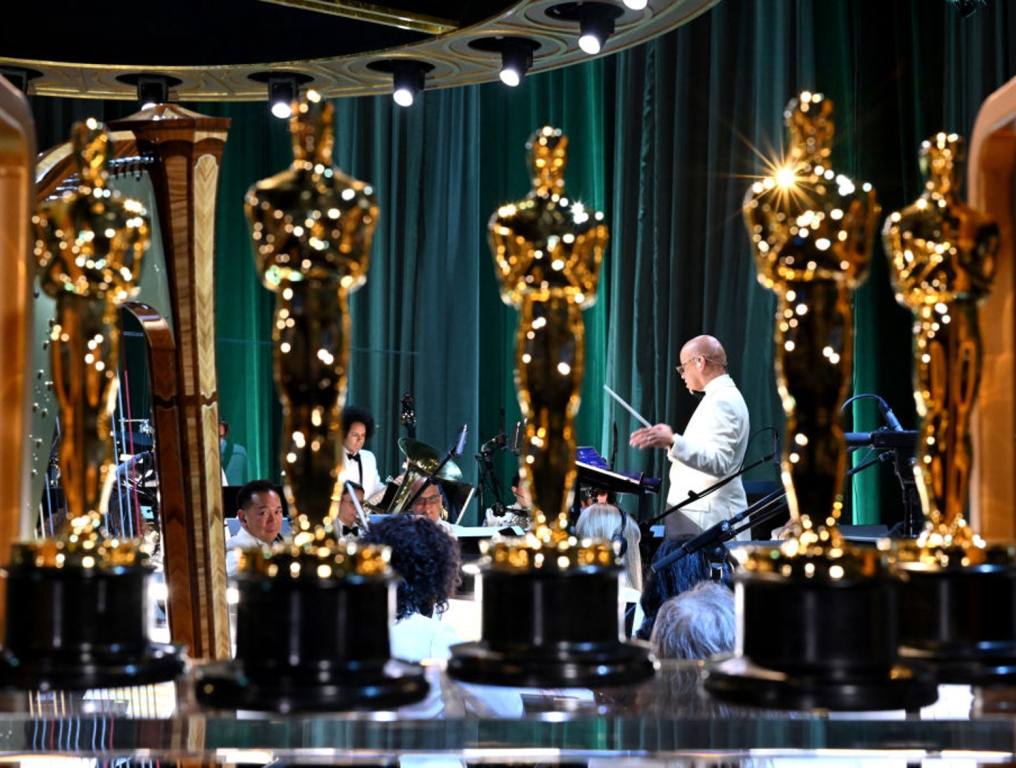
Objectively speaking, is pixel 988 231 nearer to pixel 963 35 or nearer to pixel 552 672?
pixel 552 672

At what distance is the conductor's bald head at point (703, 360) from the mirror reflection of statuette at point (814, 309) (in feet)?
16.4

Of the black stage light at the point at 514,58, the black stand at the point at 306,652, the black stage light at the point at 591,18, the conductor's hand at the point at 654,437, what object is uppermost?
the black stage light at the point at 591,18

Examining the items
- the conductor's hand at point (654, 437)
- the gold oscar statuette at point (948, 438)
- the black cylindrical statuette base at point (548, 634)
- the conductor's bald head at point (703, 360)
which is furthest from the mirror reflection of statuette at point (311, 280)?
the conductor's bald head at point (703, 360)

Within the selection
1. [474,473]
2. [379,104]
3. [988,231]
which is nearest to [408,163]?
[379,104]

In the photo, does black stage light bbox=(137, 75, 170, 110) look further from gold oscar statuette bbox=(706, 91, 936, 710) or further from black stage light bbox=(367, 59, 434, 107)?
gold oscar statuette bbox=(706, 91, 936, 710)

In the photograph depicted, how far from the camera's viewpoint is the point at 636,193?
8898mm

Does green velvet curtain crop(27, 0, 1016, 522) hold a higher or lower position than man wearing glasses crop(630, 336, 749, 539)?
higher

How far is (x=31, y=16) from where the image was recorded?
69.5 inches

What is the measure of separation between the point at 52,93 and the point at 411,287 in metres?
7.88

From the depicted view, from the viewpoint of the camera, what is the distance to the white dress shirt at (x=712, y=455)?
5.57 meters

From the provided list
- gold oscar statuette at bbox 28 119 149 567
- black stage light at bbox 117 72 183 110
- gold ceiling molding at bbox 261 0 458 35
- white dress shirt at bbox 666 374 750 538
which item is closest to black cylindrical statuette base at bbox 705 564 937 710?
gold oscar statuette at bbox 28 119 149 567

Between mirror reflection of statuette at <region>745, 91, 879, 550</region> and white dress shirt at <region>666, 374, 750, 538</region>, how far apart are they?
467cm

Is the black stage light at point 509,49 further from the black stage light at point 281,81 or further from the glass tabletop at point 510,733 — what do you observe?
the glass tabletop at point 510,733

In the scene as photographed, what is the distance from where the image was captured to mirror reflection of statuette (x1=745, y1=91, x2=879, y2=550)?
812mm
